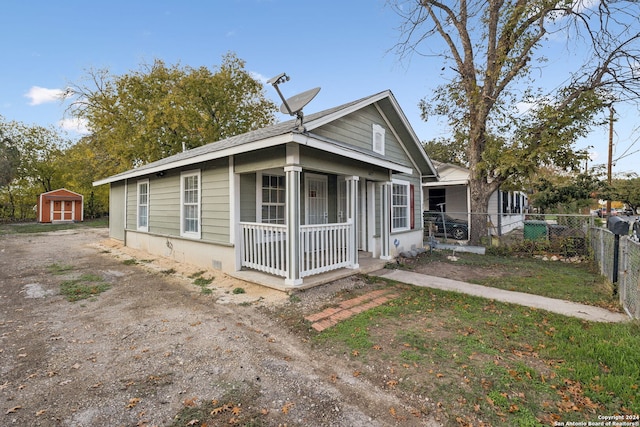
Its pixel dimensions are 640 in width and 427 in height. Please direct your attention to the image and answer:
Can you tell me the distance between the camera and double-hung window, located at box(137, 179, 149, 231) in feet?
31.4

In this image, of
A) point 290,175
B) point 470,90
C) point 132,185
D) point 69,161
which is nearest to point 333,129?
point 290,175

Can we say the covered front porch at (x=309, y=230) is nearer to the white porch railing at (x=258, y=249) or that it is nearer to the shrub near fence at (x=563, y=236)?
the white porch railing at (x=258, y=249)

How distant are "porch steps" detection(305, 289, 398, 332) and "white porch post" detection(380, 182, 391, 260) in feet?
8.53

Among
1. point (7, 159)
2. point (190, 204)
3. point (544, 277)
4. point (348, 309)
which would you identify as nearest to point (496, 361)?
point (348, 309)

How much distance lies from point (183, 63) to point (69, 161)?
1342cm

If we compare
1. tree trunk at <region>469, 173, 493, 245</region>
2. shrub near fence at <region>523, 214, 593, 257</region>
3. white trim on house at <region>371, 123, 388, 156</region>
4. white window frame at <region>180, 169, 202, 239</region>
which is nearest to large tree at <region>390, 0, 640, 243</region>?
tree trunk at <region>469, 173, 493, 245</region>

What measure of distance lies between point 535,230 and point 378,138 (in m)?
6.44

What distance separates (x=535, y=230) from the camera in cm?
974

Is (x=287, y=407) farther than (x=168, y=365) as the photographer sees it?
No

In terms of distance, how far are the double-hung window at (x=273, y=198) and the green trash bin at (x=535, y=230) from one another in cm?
831

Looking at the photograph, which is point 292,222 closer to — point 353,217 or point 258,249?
point 258,249

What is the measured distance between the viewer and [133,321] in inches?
162

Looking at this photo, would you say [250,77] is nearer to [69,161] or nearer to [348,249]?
[69,161]

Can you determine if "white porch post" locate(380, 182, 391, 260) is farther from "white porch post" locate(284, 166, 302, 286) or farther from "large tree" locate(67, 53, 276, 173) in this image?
"large tree" locate(67, 53, 276, 173)
